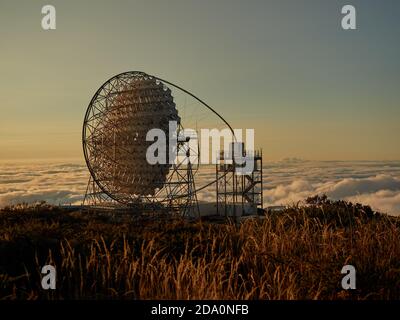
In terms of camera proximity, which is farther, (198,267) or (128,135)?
(128,135)

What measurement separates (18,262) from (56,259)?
74cm

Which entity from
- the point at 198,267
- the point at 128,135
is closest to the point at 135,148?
the point at 128,135

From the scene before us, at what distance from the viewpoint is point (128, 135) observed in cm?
4088

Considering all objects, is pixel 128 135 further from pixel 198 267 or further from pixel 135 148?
pixel 198 267

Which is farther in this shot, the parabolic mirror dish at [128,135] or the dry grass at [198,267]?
the parabolic mirror dish at [128,135]

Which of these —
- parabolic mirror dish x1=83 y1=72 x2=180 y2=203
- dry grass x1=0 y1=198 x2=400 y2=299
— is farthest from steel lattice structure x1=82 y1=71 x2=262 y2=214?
dry grass x1=0 y1=198 x2=400 y2=299

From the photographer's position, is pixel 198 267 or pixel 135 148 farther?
pixel 135 148

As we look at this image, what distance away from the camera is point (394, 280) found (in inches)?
337

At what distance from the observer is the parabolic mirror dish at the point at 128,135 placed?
4025cm

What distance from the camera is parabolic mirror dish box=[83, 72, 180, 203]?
40.2m

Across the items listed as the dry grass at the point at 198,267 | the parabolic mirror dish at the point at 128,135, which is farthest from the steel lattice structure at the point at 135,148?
the dry grass at the point at 198,267

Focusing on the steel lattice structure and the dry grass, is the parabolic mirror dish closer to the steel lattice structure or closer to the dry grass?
the steel lattice structure

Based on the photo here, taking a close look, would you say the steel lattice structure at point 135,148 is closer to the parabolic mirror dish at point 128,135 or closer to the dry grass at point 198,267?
the parabolic mirror dish at point 128,135
